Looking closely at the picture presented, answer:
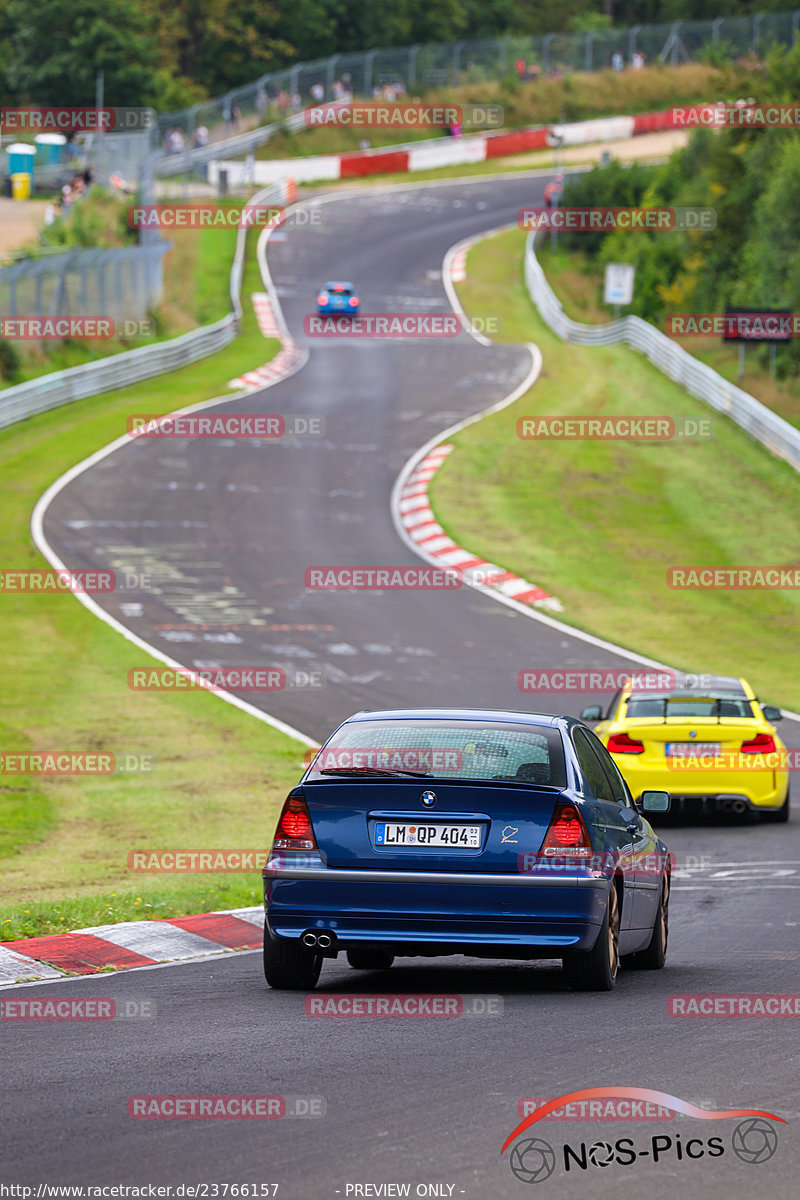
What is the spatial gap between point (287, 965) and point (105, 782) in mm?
8882

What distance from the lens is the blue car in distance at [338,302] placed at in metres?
56.5

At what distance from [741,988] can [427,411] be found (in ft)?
119

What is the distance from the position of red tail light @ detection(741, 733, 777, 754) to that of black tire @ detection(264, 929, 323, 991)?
27.6ft

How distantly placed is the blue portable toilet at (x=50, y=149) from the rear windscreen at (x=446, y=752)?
64.7m

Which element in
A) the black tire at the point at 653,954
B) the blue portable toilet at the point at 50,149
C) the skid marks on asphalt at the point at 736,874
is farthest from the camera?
the blue portable toilet at the point at 50,149

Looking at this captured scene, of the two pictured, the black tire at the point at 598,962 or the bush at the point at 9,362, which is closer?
the black tire at the point at 598,962

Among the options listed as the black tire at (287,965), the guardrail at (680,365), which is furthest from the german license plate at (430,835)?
the guardrail at (680,365)

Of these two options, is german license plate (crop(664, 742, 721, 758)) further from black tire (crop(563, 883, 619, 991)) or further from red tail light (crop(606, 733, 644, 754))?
black tire (crop(563, 883, 619, 991))

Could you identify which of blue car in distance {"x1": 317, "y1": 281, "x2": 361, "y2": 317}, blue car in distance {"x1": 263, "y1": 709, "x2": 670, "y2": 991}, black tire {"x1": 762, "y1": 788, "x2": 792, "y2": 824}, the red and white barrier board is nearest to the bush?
blue car in distance {"x1": 317, "y1": 281, "x2": 361, "y2": 317}

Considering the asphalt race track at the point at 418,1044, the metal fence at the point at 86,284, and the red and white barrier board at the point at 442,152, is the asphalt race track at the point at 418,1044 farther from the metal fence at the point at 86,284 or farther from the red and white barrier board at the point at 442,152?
the red and white barrier board at the point at 442,152

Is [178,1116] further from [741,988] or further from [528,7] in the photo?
[528,7]

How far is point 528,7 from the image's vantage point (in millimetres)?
128000

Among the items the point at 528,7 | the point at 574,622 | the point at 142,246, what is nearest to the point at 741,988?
the point at 574,622

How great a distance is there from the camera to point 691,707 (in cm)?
1661
